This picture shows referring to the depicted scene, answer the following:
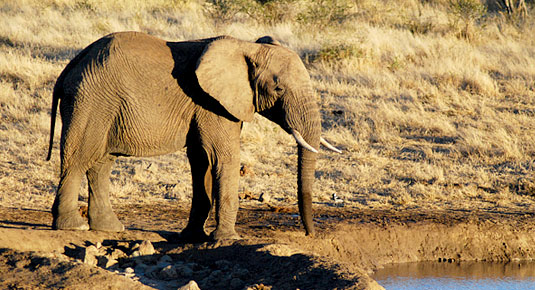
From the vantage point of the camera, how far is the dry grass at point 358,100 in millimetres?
9867

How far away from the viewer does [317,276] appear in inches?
218

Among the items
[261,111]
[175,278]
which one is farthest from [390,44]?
[175,278]

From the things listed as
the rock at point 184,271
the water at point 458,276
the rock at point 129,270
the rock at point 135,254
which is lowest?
the water at point 458,276

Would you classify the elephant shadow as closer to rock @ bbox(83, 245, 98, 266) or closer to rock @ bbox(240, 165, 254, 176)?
rock @ bbox(83, 245, 98, 266)

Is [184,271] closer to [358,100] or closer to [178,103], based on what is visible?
[178,103]

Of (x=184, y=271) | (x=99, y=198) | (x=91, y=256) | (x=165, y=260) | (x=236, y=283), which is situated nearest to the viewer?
(x=236, y=283)

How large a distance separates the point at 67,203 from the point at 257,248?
1.79m

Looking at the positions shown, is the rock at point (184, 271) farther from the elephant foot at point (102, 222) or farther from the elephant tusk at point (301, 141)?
the elephant tusk at point (301, 141)

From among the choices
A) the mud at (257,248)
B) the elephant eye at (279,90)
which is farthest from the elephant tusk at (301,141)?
the mud at (257,248)

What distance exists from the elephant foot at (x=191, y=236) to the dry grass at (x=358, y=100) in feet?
6.99

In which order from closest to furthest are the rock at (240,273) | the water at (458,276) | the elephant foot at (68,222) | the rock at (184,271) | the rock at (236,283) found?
the rock at (236,283) < the rock at (240,273) < the rock at (184,271) < the elephant foot at (68,222) < the water at (458,276)

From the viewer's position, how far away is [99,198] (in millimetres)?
7055

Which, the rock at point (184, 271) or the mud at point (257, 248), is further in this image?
the rock at point (184, 271)

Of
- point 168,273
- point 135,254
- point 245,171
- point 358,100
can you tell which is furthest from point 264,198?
point 358,100
